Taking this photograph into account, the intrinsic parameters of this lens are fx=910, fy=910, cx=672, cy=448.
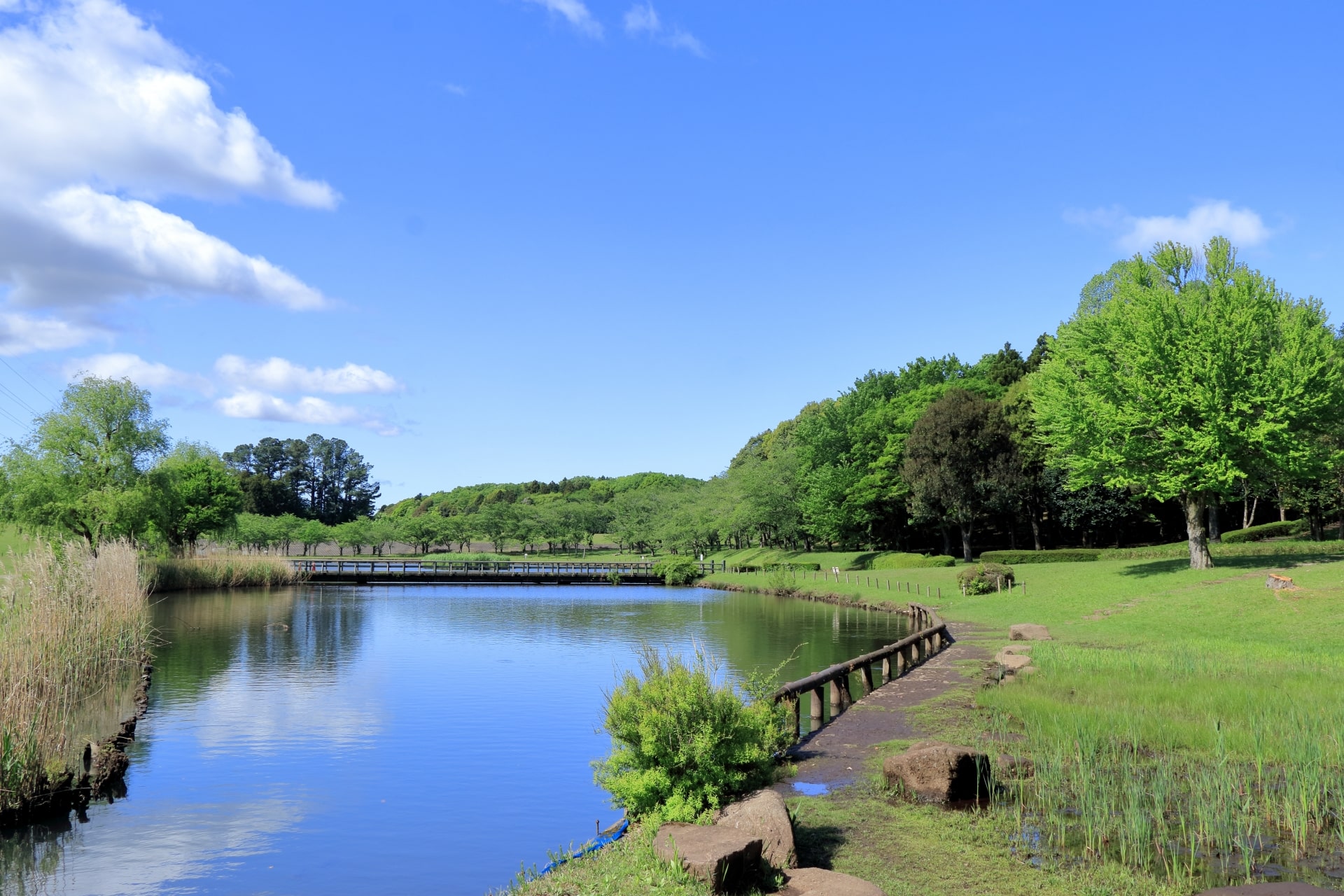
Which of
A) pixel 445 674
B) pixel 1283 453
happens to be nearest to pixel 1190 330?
pixel 1283 453

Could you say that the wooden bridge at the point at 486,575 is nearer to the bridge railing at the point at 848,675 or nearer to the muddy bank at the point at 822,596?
the muddy bank at the point at 822,596

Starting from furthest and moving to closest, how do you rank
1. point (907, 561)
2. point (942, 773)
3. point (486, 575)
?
point (486, 575) < point (907, 561) < point (942, 773)

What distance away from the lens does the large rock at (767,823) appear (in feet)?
28.3

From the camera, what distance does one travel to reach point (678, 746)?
1039 cm

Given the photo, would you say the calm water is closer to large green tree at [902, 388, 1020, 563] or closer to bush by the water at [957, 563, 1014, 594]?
bush by the water at [957, 563, 1014, 594]

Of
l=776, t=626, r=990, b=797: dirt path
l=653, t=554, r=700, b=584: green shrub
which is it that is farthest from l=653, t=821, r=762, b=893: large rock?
l=653, t=554, r=700, b=584: green shrub

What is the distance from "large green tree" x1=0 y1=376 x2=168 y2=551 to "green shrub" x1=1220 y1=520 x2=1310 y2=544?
222 ft

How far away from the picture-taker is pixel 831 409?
84.2 meters

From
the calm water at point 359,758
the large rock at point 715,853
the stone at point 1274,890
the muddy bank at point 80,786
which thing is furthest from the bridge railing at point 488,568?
the stone at point 1274,890

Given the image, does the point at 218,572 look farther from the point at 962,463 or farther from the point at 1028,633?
the point at 1028,633

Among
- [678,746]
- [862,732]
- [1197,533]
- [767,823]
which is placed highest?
[1197,533]

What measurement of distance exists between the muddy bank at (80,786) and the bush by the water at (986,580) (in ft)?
122

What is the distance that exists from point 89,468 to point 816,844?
61884mm

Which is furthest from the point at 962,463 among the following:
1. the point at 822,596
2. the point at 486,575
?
the point at 486,575
